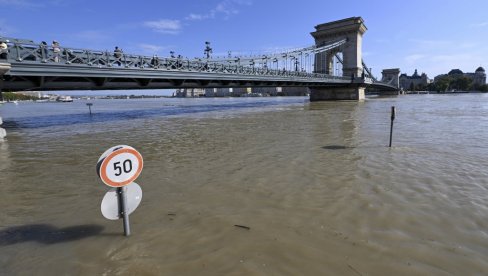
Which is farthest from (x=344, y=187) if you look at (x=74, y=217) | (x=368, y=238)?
(x=74, y=217)

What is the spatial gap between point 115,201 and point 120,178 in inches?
15.3

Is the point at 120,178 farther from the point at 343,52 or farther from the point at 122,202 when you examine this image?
the point at 343,52

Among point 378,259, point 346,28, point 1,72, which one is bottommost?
point 378,259

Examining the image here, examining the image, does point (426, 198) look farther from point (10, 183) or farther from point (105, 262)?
point (10, 183)

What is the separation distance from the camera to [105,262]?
3.44m

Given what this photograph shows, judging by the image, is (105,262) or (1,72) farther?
(1,72)

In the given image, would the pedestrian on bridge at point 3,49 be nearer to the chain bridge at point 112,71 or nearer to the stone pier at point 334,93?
the chain bridge at point 112,71

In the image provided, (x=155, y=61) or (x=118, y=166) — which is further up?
(x=155, y=61)

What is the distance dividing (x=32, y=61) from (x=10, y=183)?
1171cm

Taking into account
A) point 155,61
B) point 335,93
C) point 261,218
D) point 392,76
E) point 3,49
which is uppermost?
point 392,76

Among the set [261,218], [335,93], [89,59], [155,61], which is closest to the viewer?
[261,218]

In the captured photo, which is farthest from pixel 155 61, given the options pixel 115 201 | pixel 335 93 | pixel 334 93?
pixel 335 93

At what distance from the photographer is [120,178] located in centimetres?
366

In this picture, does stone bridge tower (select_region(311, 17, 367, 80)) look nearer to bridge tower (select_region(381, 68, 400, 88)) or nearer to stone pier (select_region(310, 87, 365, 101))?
stone pier (select_region(310, 87, 365, 101))
